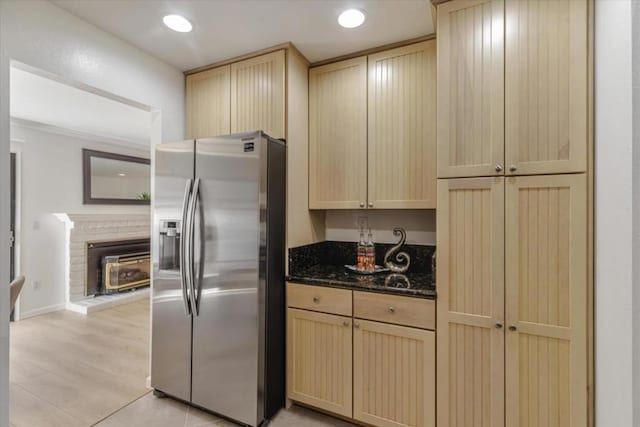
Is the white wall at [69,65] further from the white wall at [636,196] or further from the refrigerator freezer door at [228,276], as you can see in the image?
the white wall at [636,196]

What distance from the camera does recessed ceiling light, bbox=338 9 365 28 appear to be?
1.83 m

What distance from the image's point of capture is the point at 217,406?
2023mm

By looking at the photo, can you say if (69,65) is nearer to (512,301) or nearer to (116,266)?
(512,301)

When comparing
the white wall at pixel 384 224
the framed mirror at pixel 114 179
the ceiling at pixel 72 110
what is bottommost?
the white wall at pixel 384 224

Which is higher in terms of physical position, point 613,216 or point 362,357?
point 613,216

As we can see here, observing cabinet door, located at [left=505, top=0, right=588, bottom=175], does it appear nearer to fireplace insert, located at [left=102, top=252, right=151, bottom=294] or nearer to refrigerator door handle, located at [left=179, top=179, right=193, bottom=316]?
refrigerator door handle, located at [left=179, top=179, right=193, bottom=316]

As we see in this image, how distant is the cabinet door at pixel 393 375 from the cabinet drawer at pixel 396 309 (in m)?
0.04

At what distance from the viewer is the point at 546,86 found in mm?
1492

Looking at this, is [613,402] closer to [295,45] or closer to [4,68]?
[295,45]

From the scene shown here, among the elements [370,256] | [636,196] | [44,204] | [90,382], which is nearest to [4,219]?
[90,382]

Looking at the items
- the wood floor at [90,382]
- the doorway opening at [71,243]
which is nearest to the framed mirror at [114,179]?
the doorway opening at [71,243]

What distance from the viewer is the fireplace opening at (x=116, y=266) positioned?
4652 mm

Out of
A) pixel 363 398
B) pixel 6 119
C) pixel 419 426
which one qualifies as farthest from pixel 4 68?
pixel 419 426

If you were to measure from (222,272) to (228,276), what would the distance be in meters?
0.05
